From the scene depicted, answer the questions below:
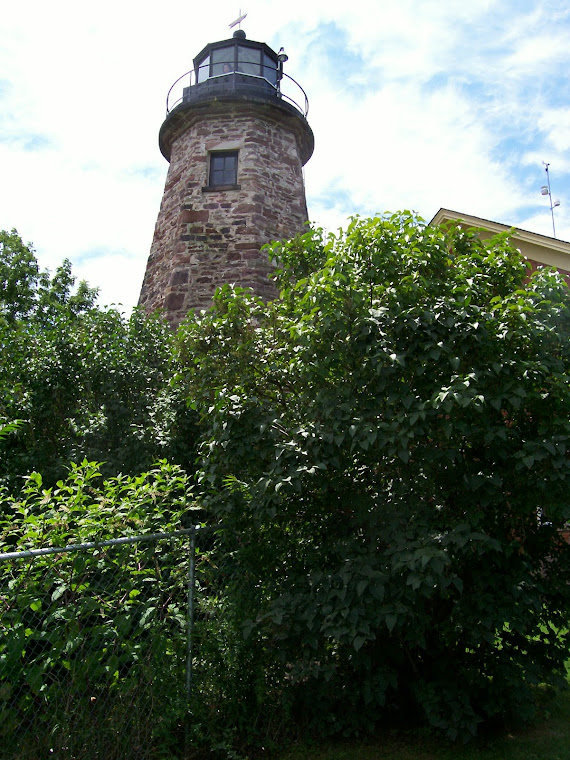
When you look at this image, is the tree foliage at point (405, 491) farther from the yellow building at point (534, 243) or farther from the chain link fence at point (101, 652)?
the yellow building at point (534, 243)

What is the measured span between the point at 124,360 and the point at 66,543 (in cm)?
358

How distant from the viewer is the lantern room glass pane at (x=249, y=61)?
13094mm

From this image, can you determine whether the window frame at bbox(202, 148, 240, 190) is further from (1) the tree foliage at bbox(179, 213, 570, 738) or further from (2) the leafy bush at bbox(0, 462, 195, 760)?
(2) the leafy bush at bbox(0, 462, 195, 760)

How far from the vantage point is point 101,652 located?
3428mm

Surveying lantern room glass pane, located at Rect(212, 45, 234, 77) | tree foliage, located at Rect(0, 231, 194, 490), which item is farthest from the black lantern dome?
tree foliage, located at Rect(0, 231, 194, 490)

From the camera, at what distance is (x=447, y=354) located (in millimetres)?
3932

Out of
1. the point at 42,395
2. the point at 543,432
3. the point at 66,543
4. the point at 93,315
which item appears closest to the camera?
the point at 66,543

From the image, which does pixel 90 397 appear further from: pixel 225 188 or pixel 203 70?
pixel 203 70

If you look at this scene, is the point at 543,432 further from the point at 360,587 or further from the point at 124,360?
the point at 124,360

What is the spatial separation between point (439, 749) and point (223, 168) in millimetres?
10440

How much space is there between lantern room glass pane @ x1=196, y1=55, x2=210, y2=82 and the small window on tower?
2.75 meters

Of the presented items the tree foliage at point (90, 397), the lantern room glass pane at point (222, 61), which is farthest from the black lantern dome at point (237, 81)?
the tree foliage at point (90, 397)

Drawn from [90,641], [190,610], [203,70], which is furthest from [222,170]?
[90,641]

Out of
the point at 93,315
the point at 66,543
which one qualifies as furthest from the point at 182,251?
the point at 66,543
